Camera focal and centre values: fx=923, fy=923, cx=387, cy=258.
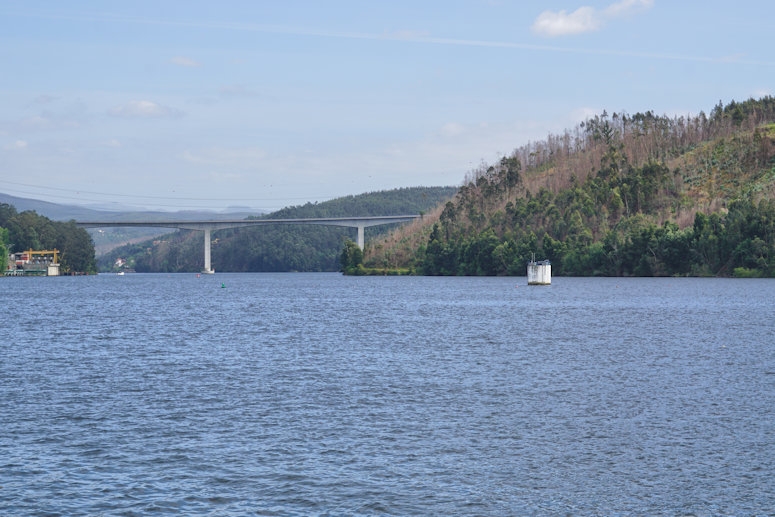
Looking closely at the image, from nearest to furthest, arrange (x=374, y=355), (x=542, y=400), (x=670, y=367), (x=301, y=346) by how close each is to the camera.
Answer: (x=542, y=400) < (x=670, y=367) < (x=374, y=355) < (x=301, y=346)

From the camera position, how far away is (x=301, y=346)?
55.1 metres

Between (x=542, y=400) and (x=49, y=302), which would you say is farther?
(x=49, y=302)

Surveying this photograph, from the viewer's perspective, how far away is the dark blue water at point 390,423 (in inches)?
839

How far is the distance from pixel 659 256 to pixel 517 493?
507ft

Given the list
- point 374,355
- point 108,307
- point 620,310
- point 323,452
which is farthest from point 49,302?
point 323,452

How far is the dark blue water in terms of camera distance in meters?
21.3

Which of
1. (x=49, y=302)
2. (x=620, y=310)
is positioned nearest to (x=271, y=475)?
(x=620, y=310)

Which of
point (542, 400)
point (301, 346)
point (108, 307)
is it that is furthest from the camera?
point (108, 307)

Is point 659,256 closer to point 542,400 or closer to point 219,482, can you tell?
point 542,400

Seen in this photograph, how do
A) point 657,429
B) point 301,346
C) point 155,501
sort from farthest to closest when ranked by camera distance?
point 301,346 → point 657,429 → point 155,501

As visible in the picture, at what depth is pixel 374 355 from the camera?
4966cm

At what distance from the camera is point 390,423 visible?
29.6 metres

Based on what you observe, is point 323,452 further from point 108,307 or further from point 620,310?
point 108,307

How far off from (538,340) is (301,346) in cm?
1487
